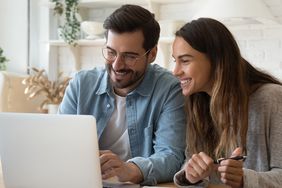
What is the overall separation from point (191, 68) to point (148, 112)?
249mm

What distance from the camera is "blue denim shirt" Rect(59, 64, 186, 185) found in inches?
55.8

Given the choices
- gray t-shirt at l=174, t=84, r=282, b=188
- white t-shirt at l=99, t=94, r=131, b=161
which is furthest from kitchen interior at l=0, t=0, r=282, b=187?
gray t-shirt at l=174, t=84, r=282, b=188

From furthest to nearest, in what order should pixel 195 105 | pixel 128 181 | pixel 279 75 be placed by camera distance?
1. pixel 279 75
2. pixel 195 105
3. pixel 128 181

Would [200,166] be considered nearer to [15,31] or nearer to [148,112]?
[148,112]

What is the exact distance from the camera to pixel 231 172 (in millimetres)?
1148

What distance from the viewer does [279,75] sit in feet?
9.21

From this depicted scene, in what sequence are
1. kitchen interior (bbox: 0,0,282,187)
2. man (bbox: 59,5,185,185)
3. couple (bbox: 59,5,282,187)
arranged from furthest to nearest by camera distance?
1. kitchen interior (bbox: 0,0,282,187)
2. man (bbox: 59,5,185,185)
3. couple (bbox: 59,5,282,187)

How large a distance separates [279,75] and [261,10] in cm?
46

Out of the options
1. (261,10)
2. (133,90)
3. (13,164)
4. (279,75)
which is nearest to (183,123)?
(133,90)

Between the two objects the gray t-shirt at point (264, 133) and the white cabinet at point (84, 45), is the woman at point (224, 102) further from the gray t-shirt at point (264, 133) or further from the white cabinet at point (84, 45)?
the white cabinet at point (84, 45)

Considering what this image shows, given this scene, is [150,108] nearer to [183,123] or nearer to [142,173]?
[183,123]

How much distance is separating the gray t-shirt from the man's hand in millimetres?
113

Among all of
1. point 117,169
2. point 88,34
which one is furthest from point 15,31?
point 117,169

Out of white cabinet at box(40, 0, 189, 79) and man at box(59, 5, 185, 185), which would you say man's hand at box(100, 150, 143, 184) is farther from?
white cabinet at box(40, 0, 189, 79)
